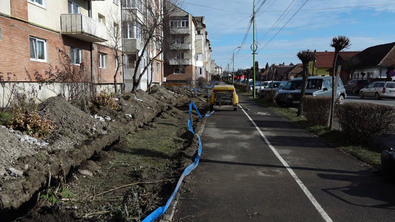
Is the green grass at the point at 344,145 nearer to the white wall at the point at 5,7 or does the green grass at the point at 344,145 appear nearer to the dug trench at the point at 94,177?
the dug trench at the point at 94,177

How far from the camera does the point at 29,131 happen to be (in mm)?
6359

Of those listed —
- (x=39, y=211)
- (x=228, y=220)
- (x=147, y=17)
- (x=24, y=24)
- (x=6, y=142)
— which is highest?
(x=147, y=17)

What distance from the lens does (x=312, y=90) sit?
728 inches

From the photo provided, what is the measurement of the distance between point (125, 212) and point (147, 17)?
19.6 m

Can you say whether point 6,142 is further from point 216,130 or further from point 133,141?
point 216,130

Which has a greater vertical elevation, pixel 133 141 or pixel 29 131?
pixel 29 131

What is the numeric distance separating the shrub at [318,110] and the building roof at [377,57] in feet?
122

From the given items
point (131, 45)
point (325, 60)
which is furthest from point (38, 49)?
point (325, 60)

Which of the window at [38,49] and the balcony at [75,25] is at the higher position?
the balcony at [75,25]

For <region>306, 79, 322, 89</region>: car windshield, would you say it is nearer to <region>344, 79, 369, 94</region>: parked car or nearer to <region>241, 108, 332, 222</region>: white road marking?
<region>241, 108, 332, 222</region>: white road marking

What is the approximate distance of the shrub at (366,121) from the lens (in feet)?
27.3

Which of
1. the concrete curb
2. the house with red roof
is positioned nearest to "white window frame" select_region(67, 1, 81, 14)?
the concrete curb

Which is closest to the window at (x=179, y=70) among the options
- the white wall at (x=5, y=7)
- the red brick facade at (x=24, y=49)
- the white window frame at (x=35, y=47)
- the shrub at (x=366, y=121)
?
the red brick facade at (x=24, y=49)

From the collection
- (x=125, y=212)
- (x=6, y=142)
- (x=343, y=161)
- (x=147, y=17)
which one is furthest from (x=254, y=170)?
(x=147, y=17)
